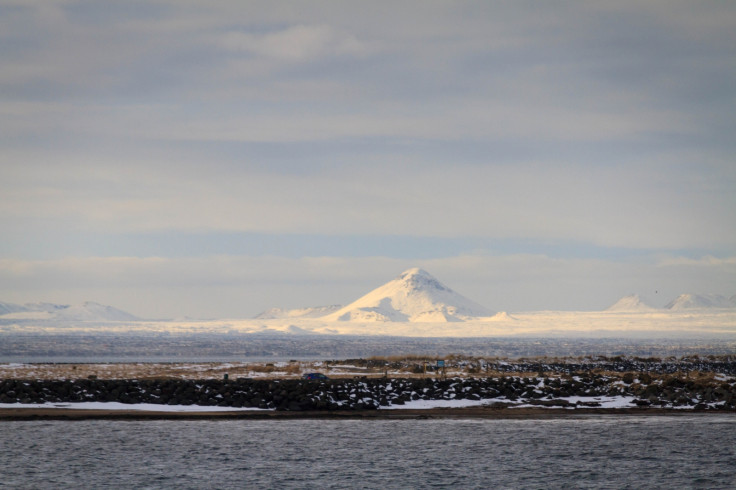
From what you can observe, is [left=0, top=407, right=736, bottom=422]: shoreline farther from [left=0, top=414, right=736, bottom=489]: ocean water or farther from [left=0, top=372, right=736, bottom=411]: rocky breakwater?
[left=0, top=414, right=736, bottom=489]: ocean water

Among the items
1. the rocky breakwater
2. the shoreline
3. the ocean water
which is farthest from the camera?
the rocky breakwater

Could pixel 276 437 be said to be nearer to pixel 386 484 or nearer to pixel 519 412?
pixel 386 484

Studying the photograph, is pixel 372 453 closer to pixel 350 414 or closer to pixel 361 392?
pixel 350 414

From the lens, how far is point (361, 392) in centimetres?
5562

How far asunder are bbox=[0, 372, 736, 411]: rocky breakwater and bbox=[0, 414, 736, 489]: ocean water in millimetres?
5155

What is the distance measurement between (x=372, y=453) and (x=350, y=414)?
1314 centimetres

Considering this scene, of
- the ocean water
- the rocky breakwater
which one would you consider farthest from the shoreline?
the ocean water

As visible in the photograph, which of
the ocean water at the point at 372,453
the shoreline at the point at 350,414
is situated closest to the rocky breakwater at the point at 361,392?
the shoreline at the point at 350,414

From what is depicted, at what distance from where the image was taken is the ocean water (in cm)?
3297

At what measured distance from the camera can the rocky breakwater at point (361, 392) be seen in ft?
175

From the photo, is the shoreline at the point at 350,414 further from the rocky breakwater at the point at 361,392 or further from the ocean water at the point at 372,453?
the ocean water at the point at 372,453

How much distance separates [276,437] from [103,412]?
493 inches

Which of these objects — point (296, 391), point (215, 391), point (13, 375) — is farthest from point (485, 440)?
point (13, 375)

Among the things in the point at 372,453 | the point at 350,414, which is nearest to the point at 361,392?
the point at 350,414
